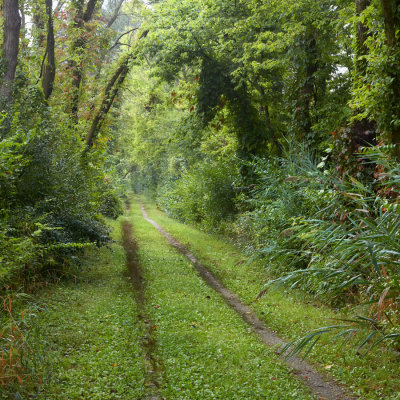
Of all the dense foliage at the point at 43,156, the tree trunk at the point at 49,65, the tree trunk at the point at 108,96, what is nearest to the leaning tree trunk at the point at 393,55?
the dense foliage at the point at 43,156

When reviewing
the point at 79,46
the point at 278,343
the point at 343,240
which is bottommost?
the point at 278,343

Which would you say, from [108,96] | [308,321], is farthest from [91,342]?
[108,96]

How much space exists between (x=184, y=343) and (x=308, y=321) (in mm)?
2358

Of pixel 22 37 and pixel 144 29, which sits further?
pixel 144 29

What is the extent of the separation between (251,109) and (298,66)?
373cm

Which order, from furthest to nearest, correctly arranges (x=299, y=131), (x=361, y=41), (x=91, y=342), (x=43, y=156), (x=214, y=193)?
(x=214, y=193)
(x=299, y=131)
(x=43, y=156)
(x=361, y=41)
(x=91, y=342)

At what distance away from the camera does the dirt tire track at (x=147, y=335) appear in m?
4.94

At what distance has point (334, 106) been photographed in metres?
10.6

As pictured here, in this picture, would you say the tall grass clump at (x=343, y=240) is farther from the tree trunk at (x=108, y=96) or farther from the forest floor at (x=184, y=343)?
the tree trunk at (x=108, y=96)

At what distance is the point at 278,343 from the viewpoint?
21.3ft

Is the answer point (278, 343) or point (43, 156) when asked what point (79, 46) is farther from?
point (278, 343)

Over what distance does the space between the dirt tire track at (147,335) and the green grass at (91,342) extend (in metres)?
0.11

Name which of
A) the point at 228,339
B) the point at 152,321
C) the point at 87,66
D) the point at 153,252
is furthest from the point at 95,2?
the point at 228,339

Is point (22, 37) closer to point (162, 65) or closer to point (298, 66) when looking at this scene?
point (162, 65)
